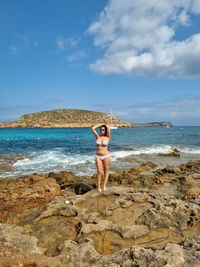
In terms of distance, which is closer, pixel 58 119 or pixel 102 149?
pixel 102 149

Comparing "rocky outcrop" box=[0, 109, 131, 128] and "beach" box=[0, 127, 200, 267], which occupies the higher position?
"rocky outcrop" box=[0, 109, 131, 128]

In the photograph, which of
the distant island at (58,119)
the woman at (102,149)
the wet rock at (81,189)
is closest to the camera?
the woman at (102,149)

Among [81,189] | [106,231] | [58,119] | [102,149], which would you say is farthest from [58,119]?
[106,231]

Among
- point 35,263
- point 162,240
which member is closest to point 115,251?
point 162,240

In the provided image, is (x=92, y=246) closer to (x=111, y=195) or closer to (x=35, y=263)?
(x=35, y=263)

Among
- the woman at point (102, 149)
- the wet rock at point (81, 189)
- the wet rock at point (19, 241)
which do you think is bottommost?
the wet rock at point (81, 189)

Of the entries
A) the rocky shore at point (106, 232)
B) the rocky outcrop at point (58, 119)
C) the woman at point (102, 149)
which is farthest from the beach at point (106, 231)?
the rocky outcrop at point (58, 119)

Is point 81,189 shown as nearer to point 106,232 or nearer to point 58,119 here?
point 106,232

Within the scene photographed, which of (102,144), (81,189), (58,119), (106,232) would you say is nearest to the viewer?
(106,232)

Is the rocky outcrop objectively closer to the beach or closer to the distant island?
the distant island

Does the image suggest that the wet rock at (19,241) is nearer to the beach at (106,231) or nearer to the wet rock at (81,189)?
the beach at (106,231)

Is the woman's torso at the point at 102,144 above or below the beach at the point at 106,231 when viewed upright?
above

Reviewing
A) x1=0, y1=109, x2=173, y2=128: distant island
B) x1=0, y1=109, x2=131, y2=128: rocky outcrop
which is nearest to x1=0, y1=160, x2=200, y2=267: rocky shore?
x1=0, y1=109, x2=173, y2=128: distant island

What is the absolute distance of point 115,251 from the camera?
5.55m
